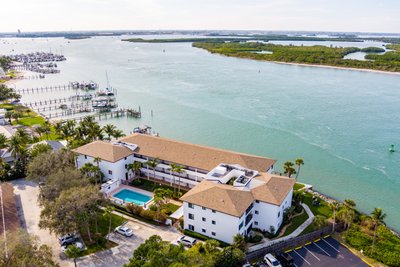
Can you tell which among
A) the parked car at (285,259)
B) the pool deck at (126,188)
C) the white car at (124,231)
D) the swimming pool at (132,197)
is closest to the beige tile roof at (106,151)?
the pool deck at (126,188)

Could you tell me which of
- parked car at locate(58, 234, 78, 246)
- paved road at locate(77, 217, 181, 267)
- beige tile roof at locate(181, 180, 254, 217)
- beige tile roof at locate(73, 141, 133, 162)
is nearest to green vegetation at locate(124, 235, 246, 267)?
beige tile roof at locate(181, 180, 254, 217)

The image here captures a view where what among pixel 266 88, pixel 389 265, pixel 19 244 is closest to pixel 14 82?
pixel 266 88

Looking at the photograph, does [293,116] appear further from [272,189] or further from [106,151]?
[106,151]

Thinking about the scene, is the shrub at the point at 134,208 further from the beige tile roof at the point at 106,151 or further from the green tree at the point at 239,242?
the green tree at the point at 239,242

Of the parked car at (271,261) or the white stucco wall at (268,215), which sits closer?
the parked car at (271,261)

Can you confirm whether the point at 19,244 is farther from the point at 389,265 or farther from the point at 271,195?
the point at 389,265

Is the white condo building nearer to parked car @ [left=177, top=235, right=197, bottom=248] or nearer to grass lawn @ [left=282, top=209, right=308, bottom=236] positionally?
grass lawn @ [left=282, top=209, right=308, bottom=236]
